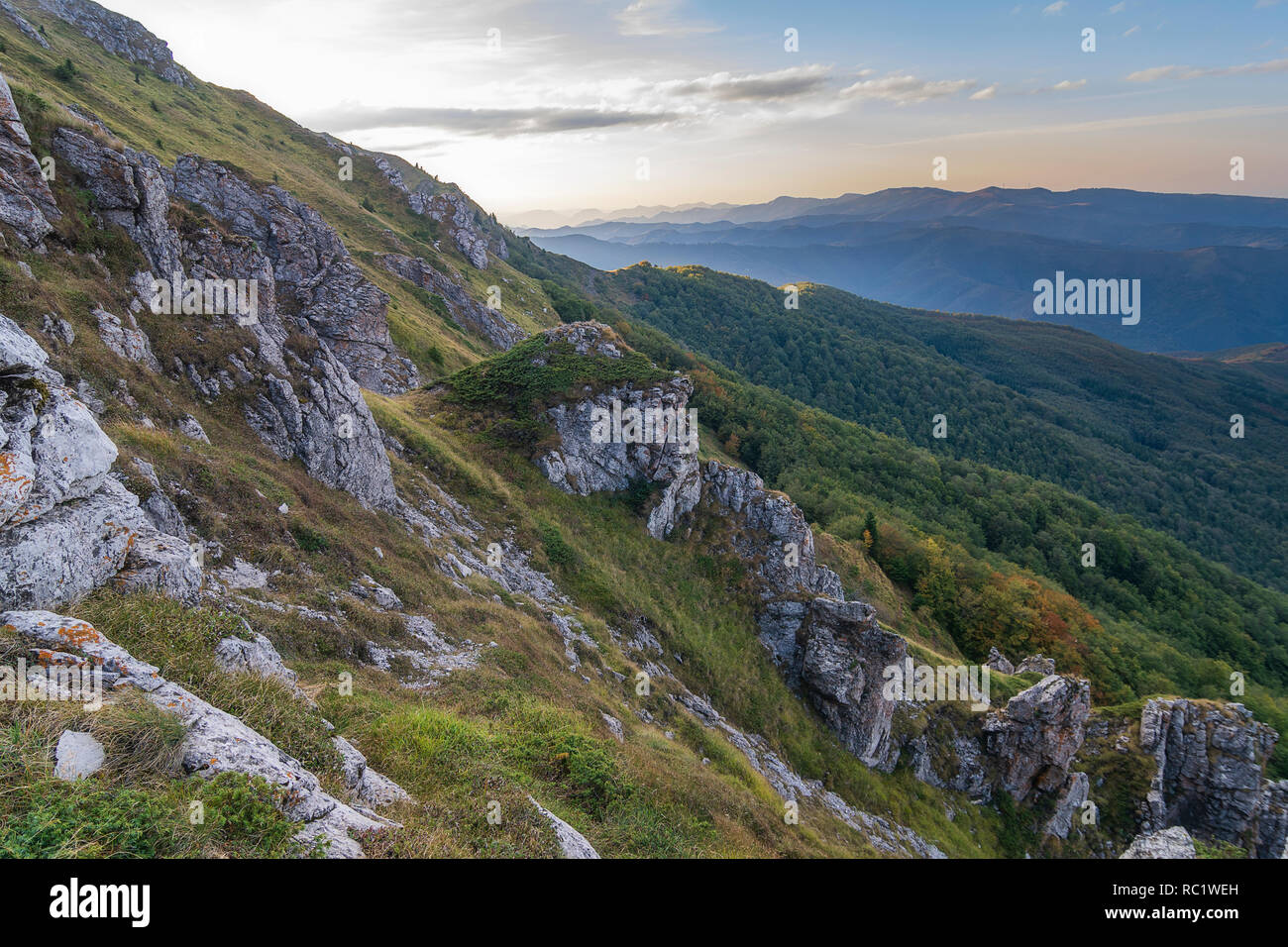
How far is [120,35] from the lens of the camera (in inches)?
3027

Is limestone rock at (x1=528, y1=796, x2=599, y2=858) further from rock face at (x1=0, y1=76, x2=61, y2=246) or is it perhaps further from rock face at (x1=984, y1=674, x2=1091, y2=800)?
rock face at (x1=984, y1=674, x2=1091, y2=800)

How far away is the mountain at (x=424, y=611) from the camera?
652cm

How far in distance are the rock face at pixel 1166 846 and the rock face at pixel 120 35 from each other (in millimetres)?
123703

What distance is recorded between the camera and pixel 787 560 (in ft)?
107

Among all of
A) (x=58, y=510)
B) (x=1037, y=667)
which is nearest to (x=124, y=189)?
(x=58, y=510)

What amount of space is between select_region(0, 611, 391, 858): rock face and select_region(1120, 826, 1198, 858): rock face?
66.4 ft

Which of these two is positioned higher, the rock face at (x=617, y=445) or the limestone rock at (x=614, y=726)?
the rock face at (x=617, y=445)

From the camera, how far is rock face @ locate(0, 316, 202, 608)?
7.36 meters

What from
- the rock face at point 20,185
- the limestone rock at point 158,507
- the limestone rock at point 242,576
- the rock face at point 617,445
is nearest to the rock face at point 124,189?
the rock face at point 20,185

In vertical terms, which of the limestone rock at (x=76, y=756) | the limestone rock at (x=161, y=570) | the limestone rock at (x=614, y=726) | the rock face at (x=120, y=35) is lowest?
the limestone rock at (x=614, y=726)

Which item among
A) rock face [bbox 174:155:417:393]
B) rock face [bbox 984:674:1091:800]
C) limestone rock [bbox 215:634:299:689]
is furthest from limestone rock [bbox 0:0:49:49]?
rock face [bbox 984:674:1091:800]

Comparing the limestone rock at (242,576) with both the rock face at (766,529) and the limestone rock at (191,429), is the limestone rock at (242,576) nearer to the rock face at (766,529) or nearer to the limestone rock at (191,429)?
the limestone rock at (191,429)

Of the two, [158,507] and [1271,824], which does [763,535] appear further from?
[1271,824]
